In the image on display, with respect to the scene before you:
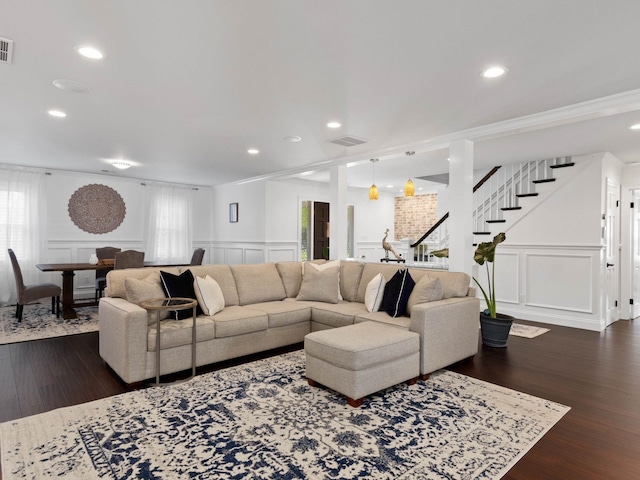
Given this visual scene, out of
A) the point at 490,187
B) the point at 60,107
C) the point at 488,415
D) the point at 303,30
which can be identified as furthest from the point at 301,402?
the point at 490,187

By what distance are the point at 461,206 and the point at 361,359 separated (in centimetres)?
249

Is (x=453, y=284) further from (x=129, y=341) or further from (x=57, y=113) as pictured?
(x=57, y=113)

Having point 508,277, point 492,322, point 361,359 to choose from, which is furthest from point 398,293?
point 508,277

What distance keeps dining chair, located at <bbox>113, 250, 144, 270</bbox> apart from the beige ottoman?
3758 mm

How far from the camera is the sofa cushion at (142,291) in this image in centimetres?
327

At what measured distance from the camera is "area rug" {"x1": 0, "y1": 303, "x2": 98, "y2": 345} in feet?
14.7

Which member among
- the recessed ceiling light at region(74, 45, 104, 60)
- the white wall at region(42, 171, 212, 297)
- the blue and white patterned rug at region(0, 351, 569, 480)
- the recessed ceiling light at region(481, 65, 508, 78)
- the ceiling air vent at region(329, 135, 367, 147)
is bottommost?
the blue and white patterned rug at region(0, 351, 569, 480)

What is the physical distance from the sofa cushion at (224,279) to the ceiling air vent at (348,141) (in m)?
2.13

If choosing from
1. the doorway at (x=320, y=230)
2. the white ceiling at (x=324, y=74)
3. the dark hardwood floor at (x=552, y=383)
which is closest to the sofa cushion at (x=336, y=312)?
the dark hardwood floor at (x=552, y=383)

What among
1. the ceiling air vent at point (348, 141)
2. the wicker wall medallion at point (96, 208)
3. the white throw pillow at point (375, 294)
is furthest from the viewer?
the wicker wall medallion at point (96, 208)

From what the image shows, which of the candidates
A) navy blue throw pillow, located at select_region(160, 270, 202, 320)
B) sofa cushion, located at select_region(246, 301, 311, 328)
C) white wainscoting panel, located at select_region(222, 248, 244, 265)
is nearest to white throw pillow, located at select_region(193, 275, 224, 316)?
navy blue throw pillow, located at select_region(160, 270, 202, 320)

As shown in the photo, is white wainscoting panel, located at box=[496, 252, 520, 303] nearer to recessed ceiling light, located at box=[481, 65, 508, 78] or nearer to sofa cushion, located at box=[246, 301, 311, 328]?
sofa cushion, located at box=[246, 301, 311, 328]

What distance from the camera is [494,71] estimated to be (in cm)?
276

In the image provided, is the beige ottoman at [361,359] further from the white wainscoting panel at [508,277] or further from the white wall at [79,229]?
the white wall at [79,229]
